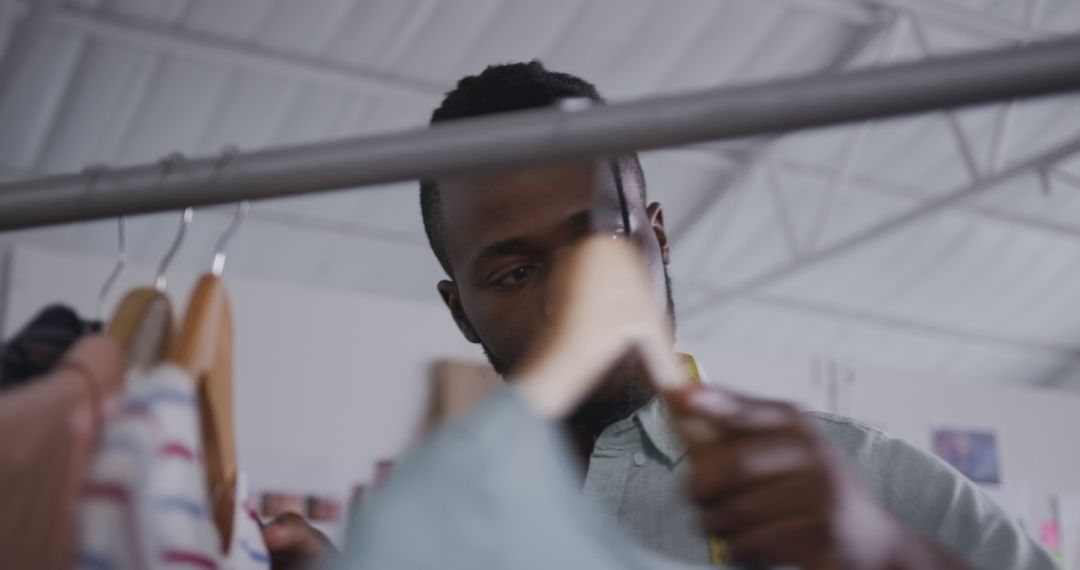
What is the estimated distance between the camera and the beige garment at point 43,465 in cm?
48

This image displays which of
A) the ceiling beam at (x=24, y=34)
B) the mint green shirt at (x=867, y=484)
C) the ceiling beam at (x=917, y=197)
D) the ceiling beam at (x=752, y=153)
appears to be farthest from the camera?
the ceiling beam at (x=917, y=197)

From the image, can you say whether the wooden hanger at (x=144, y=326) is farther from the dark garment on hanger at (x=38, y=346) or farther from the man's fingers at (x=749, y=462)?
the man's fingers at (x=749, y=462)

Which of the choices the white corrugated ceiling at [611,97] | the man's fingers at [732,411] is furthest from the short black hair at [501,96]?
the white corrugated ceiling at [611,97]

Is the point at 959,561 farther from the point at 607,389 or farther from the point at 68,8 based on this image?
the point at 68,8

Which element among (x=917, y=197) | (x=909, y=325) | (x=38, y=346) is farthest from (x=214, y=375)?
(x=909, y=325)

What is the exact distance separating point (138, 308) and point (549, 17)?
11.2 feet

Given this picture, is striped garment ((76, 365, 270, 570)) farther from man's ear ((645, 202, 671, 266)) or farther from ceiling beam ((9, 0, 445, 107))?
ceiling beam ((9, 0, 445, 107))

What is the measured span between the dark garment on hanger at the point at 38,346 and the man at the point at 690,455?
0.27m

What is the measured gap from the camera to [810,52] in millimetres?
4320

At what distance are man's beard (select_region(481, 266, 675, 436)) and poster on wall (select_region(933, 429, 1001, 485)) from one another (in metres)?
3.10

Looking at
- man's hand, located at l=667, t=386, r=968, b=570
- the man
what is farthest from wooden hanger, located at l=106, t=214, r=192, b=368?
man's hand, located at l=667, t=386, r=968, b=570

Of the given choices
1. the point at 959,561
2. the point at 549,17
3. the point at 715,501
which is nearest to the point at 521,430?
the point at 715,501

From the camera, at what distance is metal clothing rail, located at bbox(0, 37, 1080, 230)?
0.52m

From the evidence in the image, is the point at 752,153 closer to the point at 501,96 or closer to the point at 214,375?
the point at 501,96
